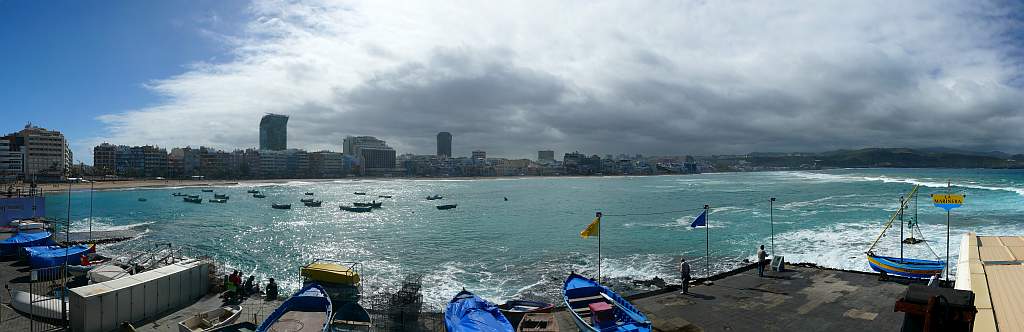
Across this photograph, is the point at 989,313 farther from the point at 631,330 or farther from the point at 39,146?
the point at 39,146

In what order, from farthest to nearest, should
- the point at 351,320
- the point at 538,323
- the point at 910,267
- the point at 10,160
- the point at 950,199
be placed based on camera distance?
1. the point at 10,160
2. the point at 910,267
3. the point at 950,199
4. the point at 351,320
5. the point at 538,323

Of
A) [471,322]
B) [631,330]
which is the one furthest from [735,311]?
[471,322]

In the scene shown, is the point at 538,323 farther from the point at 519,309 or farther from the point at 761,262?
the point at 761,262

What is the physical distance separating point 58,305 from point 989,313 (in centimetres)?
2089

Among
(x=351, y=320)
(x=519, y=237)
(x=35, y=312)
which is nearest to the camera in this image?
(x=351, y=320)

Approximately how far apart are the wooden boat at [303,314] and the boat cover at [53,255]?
14.1 meters

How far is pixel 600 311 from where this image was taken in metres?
12.4

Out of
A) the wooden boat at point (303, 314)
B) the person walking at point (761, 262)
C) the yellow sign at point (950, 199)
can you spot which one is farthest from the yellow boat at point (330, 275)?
the yellow sign at point (950, 199)

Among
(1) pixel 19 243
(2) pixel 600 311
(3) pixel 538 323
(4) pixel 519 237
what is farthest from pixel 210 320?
(4) pixel 519 237

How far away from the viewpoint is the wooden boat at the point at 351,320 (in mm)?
12133

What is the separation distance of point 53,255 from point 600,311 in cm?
2375

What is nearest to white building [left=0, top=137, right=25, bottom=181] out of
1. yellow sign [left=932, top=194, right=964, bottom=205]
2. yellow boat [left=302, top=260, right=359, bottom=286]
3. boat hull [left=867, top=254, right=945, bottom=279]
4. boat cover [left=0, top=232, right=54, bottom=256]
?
boat cover [left=0, top=232, right=54, bottom=256]

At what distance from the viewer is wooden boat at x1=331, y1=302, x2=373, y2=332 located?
12.1 m

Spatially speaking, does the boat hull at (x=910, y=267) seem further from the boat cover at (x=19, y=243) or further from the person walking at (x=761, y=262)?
the boat cover at (x=19, y=243)
